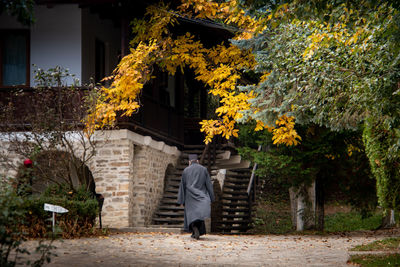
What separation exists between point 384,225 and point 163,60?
906 cm

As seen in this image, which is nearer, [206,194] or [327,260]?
[327,260]

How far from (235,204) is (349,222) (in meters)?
6.60

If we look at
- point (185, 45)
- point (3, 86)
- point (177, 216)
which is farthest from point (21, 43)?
point (177, 216)

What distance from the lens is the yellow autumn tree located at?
49.4 feet

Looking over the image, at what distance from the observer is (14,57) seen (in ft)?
56.5

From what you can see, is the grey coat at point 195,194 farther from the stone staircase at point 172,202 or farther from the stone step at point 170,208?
the stone step at point 170,208

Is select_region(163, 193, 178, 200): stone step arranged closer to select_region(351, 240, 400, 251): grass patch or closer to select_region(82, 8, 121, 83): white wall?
select_region(82, 8, 121, 83): white wall

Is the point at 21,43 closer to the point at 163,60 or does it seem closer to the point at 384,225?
the point at 163,60

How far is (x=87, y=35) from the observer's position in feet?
57.2

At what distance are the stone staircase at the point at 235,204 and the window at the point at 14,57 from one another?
7.19m

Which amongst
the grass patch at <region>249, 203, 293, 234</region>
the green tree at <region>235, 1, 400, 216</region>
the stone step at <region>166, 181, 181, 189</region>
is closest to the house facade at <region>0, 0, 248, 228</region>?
the stone step at <region>166, 181, 181, 189</region>

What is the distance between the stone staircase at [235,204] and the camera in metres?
19.5

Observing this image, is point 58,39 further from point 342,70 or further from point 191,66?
point 342,70

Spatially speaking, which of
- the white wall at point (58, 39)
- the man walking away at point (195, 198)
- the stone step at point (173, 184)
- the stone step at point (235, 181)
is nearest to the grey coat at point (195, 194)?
the man walking away at point (195, 198)
